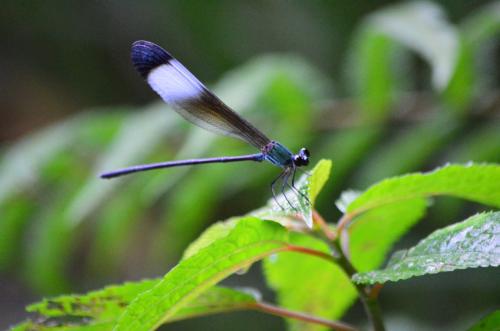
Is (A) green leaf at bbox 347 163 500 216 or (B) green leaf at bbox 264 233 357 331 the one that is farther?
(B) green leaf at bbox 264 233 357 331

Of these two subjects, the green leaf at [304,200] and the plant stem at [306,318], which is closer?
the green leaf at [304,200]

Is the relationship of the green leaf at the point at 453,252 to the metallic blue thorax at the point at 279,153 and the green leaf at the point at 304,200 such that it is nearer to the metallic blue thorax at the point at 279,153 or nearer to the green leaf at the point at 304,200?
the green leaf at the point at 304,200

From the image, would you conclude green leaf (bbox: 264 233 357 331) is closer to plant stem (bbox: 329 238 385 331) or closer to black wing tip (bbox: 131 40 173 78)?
plant stem (bbox: 329 238 385 331)

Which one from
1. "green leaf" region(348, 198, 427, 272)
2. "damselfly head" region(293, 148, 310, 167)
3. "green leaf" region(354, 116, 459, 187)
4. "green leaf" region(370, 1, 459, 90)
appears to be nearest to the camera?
"green leaf" region(348, 198, 427, 272)

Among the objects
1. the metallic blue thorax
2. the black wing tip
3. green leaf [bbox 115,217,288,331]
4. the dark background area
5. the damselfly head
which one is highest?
the dark background area

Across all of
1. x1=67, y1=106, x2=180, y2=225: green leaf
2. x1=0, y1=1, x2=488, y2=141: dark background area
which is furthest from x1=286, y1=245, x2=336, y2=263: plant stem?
x1=0, y1=1, x2=488, y2=141: dark background area

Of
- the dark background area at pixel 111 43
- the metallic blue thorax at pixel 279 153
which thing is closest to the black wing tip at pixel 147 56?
the metallic blue thorax at pixel 279 153

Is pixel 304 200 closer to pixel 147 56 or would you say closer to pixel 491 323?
pixel 491 323

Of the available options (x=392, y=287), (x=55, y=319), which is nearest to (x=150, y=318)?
(x=55, y=319)
